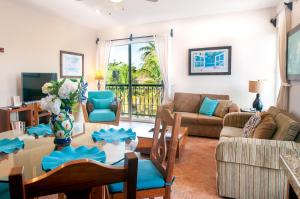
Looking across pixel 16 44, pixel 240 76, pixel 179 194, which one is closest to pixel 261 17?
pixel 240 76

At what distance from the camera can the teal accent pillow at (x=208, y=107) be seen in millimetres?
4318

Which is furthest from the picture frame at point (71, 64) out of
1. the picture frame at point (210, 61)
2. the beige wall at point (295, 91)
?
the beige wall at point (295, 91)

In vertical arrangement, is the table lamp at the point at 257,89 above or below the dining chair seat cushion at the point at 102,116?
above

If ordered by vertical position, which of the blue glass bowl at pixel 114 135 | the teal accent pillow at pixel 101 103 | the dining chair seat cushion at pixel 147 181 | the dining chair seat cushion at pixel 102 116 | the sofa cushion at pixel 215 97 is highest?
the sofa cushion at pixel 215 97

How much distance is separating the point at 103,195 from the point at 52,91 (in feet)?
2.79

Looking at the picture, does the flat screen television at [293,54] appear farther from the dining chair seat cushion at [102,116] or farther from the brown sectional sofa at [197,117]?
the dining chair seat cushion at [102,116]

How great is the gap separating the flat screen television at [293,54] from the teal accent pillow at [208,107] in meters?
1.54

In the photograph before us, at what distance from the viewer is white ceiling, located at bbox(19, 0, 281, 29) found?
3924 mm

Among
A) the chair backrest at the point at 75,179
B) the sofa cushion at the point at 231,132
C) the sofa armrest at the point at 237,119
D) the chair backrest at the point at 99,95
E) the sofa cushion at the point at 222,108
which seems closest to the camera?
the chair backrest at the point at 75,179

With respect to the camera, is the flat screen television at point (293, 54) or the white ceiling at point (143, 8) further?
the white ceiling at point (143, 8)

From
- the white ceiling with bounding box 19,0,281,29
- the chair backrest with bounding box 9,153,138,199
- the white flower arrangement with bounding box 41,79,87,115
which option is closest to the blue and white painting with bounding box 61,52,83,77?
the white ceiling with bounding box 19,0,281,29

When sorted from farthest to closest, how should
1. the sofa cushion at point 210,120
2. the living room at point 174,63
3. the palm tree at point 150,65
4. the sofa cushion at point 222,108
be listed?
1. the palm tree at point 150,65
2. the sofa cushion at point 222,108
3. the sofa cushion at point 210,120
4. the living room at point 174,63

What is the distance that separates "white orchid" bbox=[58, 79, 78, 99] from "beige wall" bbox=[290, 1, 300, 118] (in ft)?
8.77

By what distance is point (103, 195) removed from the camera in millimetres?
1241
